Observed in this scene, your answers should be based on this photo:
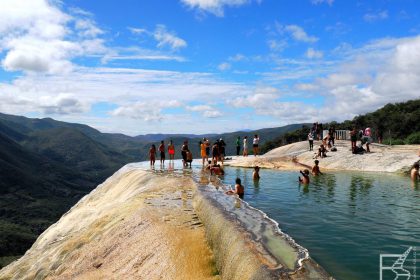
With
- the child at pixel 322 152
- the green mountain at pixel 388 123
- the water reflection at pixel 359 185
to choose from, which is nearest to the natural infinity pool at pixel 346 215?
the water reflection at pixel 359 185

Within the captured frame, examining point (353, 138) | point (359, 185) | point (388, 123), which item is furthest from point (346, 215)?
point (388, 123)

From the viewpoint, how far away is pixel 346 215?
60.1 feet

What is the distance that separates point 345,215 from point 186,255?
362 inches

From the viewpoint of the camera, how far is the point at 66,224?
27.0 m

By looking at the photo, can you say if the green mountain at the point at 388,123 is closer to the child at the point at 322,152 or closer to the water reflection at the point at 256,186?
the child at the point at 322,152

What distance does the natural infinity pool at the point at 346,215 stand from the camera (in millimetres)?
12734

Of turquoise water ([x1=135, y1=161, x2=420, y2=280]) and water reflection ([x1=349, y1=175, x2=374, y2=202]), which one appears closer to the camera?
turquoise water ([x1=135, y1=161, x2=420, y2=280])

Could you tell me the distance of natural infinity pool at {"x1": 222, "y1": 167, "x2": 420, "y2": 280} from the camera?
12.7 metres

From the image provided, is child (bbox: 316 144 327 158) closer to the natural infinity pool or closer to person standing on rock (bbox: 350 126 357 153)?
person standing on rock (bbox: 350 126 357 153)

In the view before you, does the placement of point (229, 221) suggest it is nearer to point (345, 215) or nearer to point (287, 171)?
point (345, 215)

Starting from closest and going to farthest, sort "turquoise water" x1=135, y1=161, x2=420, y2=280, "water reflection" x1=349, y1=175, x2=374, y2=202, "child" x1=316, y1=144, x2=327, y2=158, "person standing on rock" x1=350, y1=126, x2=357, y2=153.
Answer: "turquoise water" x1=135, y1=161, x2=420, y2=280 → "water reflection" x1=349, y1=175, x2=374, y2=202 → "person standing on rock" x1=350, y1=126, x2=357, y2=153 → "child" x1=316, y1=144, x2=327, y2=158

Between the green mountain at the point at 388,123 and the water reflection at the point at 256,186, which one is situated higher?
the green mountain at the point at 388,123

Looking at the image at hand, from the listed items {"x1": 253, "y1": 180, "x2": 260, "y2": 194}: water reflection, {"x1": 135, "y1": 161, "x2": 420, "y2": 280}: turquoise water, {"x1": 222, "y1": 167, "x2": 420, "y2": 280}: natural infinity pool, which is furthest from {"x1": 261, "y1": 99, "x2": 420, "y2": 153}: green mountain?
{"x1": 253, "y1": 180, "x2": 260, "y2": 194}: water reflection

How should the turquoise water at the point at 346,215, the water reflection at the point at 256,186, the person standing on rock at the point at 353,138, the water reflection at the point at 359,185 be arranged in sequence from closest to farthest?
1. the turquoise water at the point at 346,215
2. the water reflection at the point at 359,185
3. the water reflection at the point at 256,186
4. the person standing on rock at the point at 353,138
